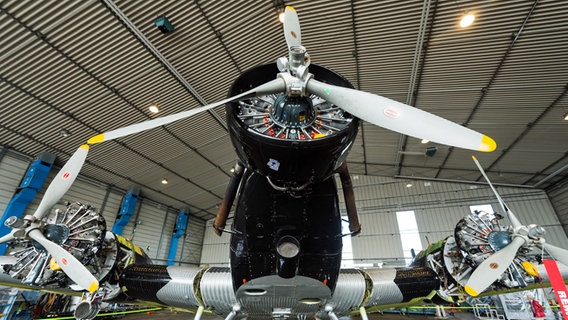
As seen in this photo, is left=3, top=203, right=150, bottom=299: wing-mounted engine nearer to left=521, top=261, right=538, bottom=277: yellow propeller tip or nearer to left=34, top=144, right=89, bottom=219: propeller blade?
left=34, top=144, right=89, bottom=219: propeller blade

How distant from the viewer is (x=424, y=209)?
24.0 meters

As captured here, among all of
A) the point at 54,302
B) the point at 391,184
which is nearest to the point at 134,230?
A: the point at 54,302

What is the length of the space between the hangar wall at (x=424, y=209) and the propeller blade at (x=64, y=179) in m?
24.2

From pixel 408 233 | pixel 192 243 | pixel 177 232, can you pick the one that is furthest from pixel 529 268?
pixel 192 243

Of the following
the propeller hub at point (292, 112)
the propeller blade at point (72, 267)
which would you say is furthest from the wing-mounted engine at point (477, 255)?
the propeller blade at point (72, 267)

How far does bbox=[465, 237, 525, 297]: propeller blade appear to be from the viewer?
4867 mm

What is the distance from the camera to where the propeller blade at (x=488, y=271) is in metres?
4.87

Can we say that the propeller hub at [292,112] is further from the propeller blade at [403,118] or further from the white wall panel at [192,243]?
the white wall panel at [192,243]

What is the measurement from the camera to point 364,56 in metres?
12.8

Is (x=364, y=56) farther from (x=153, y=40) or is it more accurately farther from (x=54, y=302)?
(x=54, y=302)

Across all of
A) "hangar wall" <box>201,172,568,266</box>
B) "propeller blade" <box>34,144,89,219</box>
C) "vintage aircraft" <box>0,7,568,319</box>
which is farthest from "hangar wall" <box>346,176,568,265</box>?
"propeller blade" <box>34,144,89,219</box>

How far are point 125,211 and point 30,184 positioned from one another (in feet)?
22.4

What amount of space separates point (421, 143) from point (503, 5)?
11.4 m

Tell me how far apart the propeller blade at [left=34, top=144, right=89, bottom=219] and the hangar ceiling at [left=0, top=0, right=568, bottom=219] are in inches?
304
